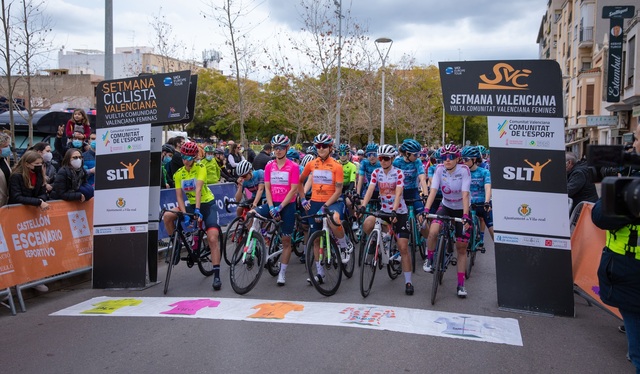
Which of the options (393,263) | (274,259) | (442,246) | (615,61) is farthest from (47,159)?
(615,61)

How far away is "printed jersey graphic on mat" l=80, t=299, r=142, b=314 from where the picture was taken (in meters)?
7.15

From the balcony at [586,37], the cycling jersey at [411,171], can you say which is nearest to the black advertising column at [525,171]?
the cycling jersey at [411,171]

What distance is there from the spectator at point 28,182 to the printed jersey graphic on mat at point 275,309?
3.40m

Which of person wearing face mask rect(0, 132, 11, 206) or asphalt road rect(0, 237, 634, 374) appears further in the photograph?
person wearing face mask rect(0, 132, 11, 206)

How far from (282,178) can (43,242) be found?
11.4 ft

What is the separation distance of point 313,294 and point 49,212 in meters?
3.97

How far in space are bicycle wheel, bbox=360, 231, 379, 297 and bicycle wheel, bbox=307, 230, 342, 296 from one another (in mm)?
414

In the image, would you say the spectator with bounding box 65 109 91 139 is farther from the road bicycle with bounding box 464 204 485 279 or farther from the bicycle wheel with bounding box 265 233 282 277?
the road bicycle with bounding box 464 204 485 279

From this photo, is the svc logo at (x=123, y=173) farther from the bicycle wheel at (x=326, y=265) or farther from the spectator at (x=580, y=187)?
the spectator at (x=580, y=187)

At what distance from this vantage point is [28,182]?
25.6 ft

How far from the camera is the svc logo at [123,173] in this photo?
8.67m

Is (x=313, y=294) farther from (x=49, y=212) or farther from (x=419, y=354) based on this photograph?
(x=49, y=212)

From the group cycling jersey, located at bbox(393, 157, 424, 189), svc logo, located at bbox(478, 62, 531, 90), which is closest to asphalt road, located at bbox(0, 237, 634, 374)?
svc logo, located at bbox(478, 62, 531, 90)

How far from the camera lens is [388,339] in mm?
5828
